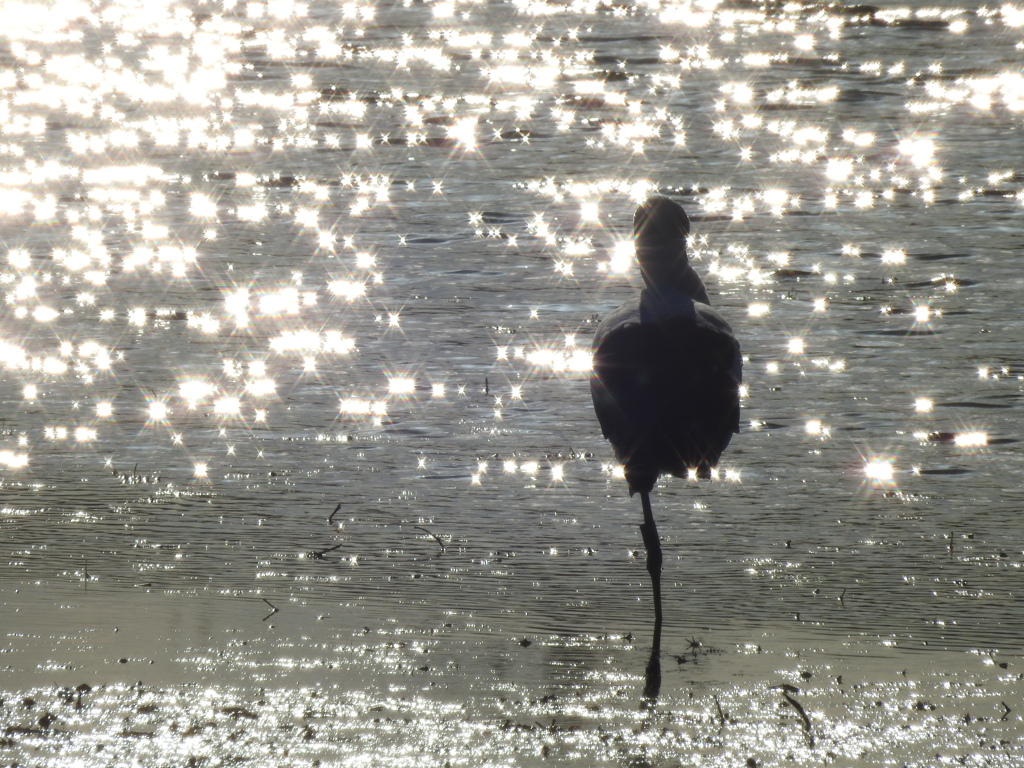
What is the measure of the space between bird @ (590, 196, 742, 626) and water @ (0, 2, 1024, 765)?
46cm

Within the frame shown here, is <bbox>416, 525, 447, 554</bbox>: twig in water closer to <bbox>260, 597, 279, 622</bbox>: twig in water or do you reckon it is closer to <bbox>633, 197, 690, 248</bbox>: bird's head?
<bbox>260, 597, 279, 622</bbox>: twig in water

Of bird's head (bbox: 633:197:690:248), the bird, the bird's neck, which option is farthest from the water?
bird's head (bbox: 633:197:690:248)

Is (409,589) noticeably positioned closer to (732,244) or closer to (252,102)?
(732,244)

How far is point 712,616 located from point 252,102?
44.6 feet

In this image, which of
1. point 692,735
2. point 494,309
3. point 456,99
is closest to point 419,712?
point 692,735

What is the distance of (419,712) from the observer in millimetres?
5402

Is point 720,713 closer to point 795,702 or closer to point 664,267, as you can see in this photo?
point 795,702

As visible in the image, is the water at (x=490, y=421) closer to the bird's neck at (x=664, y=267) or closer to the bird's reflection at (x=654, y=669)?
the bird's reflection at (x=654, y=669)

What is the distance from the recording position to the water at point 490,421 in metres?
5.55

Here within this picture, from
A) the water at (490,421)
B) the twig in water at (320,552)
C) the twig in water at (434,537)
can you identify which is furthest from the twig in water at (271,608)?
the twig in water at (434,537)

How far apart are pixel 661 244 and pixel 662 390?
116cm

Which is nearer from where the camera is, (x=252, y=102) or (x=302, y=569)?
(x=302, y=569)

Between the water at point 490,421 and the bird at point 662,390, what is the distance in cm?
46

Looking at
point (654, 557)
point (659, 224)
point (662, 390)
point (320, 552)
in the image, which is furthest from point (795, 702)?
point (659, 224)
